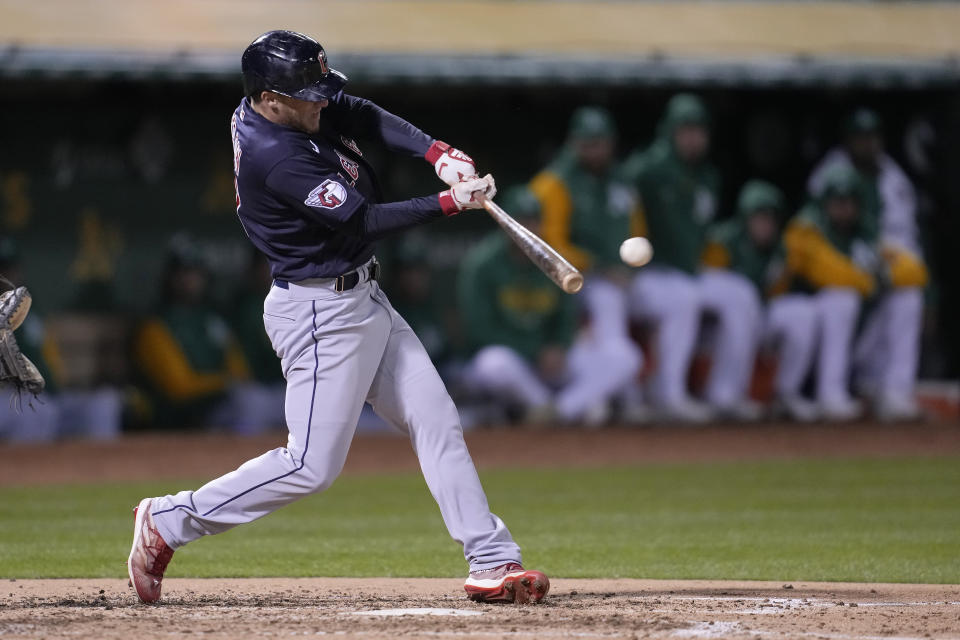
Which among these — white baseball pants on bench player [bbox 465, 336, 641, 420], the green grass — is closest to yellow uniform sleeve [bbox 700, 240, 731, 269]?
white baseball pants on bench player [bbox 465, 336, 641, 420]

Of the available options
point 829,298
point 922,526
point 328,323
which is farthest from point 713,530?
point 829,298

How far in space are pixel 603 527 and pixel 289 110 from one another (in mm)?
2782

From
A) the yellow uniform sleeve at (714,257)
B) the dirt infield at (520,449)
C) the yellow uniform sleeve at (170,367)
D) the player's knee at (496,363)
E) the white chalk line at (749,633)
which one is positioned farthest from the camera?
the yellow uniform sleeve at (714,257)

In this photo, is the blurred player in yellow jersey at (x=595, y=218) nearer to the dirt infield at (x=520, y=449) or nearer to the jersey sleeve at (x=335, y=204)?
the dirt infield at (x=520, y=449)

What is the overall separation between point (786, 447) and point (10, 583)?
18.1 feet

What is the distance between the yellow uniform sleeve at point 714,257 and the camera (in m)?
10.9

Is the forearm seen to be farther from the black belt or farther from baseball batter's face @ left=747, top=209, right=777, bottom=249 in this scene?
baseball batter's face @ left=747, top=209, right=777, bottom=249

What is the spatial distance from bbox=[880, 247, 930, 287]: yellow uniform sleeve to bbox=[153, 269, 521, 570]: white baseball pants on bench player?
734cm

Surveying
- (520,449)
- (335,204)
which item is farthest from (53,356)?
(335,204)

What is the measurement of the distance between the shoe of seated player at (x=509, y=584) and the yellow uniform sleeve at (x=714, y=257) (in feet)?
22.7

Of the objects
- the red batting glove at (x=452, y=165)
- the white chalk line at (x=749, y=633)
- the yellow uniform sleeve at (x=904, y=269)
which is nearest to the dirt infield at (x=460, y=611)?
the white chalk line at (x=749, y=633)

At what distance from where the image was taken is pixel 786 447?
30.3 ft

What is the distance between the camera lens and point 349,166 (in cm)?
421

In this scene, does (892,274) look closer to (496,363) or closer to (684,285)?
(684,285)
